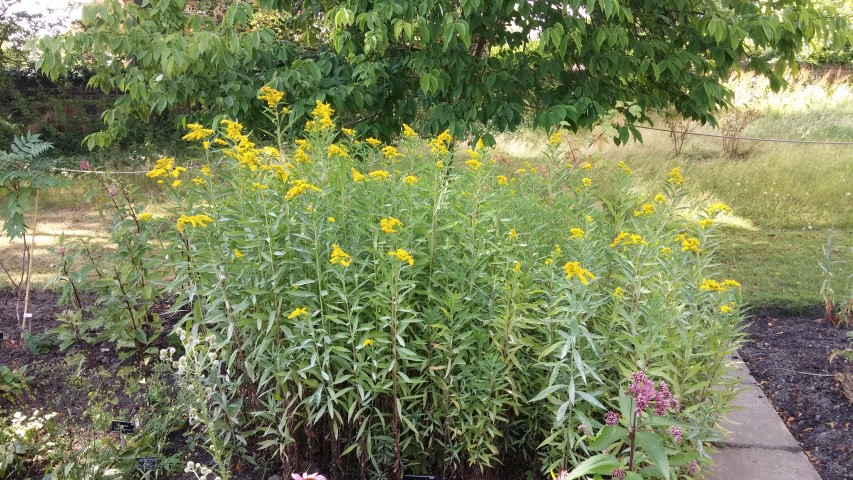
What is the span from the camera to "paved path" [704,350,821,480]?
2504 mm

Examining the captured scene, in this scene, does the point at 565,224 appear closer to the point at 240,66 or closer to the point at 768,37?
the point at 768,37

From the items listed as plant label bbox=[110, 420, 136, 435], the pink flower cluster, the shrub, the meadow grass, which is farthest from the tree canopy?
the pink flower cluster

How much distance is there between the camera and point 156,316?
10.4 feet

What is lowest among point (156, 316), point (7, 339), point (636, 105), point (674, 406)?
point (7, 339)

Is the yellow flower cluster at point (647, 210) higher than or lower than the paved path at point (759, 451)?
higher

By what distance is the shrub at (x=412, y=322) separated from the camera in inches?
81.0

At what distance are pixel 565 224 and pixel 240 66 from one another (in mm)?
2641

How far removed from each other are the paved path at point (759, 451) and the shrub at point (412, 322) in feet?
1.40

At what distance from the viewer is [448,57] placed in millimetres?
3873

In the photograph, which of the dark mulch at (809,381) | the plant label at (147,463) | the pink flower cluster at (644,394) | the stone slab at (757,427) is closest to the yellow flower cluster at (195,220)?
the plant label at (147,463)

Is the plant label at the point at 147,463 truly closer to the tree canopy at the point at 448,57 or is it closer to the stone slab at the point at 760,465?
the tree canopy at the point at 448,57

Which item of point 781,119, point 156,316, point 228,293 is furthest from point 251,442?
point 781,119

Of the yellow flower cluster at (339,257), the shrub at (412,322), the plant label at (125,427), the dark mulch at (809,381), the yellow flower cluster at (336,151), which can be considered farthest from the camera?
the dark mulch at (809,381)

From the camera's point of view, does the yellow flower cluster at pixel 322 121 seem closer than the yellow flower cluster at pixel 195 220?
No
